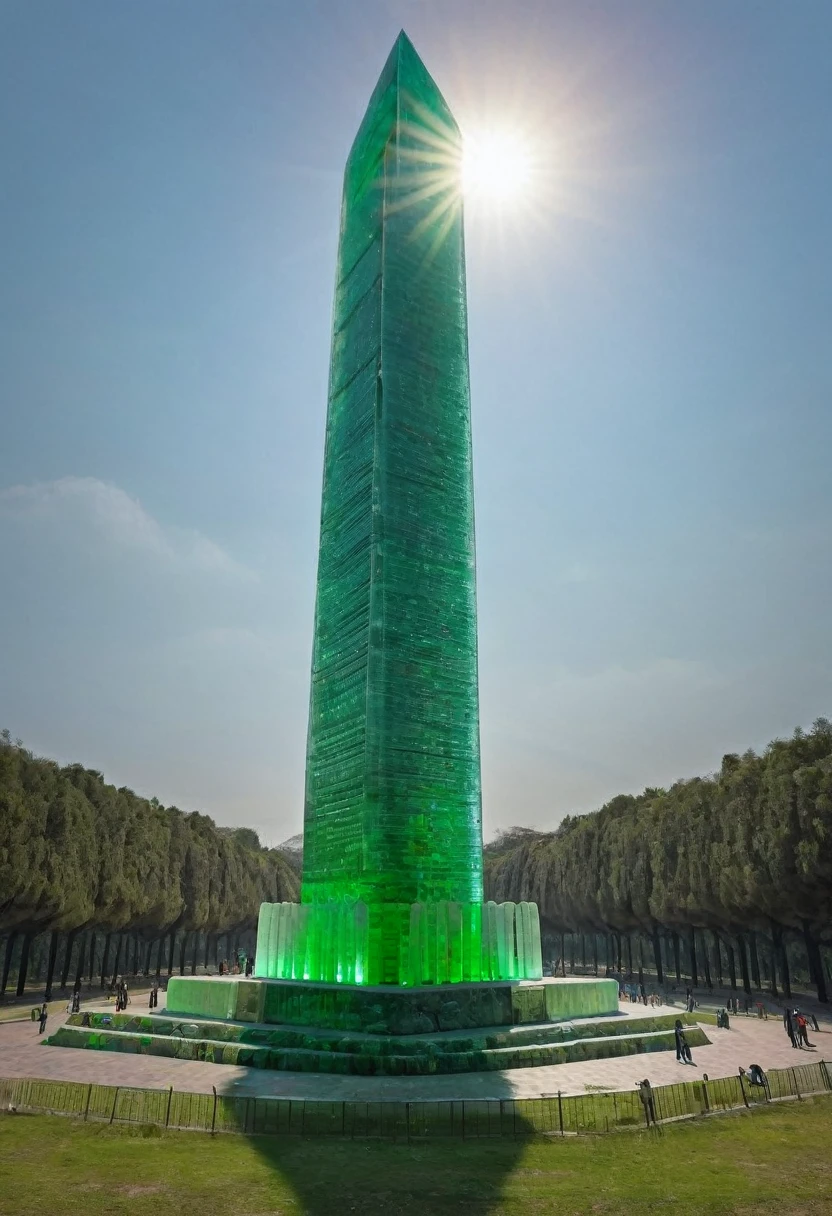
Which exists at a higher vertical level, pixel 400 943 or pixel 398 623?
pixel 398 623

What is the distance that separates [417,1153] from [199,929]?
4073 centimetres

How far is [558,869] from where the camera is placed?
5272cm

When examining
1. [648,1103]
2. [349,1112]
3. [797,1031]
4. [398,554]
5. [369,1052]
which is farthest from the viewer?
[398,554]

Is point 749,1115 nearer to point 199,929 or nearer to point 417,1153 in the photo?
point 417,1153

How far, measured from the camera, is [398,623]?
23828mm

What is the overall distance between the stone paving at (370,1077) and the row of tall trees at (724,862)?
1180 cm

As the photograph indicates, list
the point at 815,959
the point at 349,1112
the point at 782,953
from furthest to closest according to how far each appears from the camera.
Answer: the point at 782,953
the point at 815,959
the point at 349,1112

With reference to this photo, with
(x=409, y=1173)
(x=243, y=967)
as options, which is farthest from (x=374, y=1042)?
(x=243, y=967)

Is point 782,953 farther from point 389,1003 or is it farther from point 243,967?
point 389,1003

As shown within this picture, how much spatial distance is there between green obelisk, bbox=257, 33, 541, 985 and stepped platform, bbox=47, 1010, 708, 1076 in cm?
369

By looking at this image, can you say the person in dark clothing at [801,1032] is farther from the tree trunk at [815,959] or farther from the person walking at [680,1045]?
the tree trunk at [815,959]

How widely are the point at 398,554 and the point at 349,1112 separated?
15.7 m

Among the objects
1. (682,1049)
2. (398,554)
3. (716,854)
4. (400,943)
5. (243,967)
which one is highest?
(398,554)

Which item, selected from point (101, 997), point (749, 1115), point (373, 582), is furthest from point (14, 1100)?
point (101, 997)
